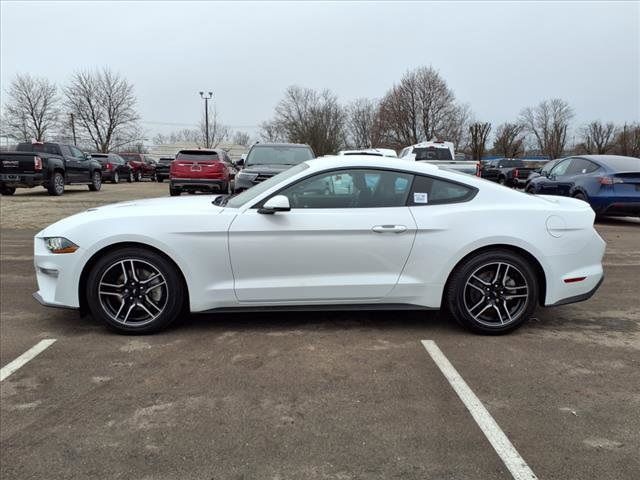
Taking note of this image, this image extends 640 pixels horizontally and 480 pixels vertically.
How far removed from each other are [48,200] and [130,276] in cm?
1318

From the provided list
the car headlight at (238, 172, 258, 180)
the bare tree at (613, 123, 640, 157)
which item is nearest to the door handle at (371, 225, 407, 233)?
the car headlight at (238, 172, 258, 180)

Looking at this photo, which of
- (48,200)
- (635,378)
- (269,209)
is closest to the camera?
(635,378)

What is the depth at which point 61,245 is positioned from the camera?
4.13m

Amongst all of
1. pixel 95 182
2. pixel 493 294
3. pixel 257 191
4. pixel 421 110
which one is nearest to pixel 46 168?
pixel 95 182

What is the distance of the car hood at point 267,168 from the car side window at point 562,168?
647 cm

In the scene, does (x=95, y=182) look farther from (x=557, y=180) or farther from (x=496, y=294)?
(x=496, y=294)

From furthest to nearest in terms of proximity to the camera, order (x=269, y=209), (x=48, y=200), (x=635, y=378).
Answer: (x=48, y=200) < (x=269, y=209) < (x=635, y=378)

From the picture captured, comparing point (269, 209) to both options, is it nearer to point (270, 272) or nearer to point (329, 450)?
point (270, 272)

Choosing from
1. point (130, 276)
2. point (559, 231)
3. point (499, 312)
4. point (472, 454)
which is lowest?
point (472, 454)

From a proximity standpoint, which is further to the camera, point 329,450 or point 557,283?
point 557,283

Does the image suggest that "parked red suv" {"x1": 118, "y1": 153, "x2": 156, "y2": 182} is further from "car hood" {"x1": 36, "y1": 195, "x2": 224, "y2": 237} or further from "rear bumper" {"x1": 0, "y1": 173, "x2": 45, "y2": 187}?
"car hood" {"x1": 36, "y1": 195, "x2": 224, "y2": 237}

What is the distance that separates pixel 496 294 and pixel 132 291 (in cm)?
302

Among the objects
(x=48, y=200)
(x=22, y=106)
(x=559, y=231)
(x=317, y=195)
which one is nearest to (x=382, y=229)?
(x=317, y=195)

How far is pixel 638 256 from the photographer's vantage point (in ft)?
24.8
